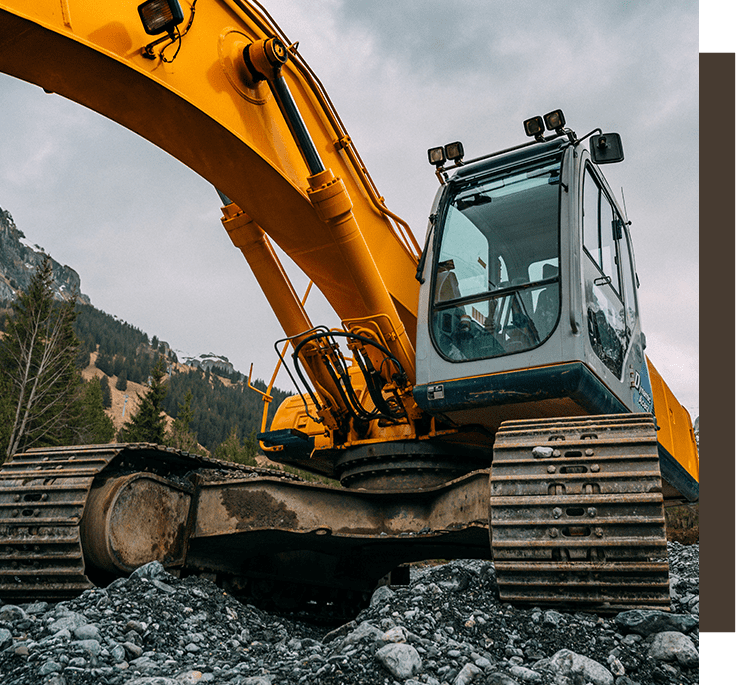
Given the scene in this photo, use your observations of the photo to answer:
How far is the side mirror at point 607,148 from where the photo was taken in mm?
4812

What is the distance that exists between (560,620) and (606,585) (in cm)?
25

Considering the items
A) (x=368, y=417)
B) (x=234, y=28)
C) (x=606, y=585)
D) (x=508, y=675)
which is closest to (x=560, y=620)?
(x=606, y=585)

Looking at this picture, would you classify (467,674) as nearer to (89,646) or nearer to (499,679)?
(499,679)

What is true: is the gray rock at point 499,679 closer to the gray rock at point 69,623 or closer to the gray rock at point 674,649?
the gray rock at point 674,649

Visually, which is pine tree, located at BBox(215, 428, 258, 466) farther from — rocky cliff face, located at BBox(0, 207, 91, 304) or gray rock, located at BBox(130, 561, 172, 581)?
rocky cliff face, located at BBox(0, 207, 91, 304)

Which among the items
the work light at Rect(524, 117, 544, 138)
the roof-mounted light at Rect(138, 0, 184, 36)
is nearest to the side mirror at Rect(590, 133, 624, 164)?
the work light at Rect(524, 117, 544, 138)

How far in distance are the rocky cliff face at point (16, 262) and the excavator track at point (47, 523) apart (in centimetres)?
13772

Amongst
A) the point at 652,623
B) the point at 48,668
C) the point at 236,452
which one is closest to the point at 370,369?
the point at 652,623

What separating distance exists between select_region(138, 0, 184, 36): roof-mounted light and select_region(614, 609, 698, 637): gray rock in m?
3.54

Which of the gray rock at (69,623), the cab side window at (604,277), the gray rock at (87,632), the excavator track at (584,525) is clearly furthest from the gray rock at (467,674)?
the cab side window at (604,277)

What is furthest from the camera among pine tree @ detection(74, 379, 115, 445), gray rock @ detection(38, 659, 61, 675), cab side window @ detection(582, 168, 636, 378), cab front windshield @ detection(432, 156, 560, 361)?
pine tree @ detection(74, 379, 115, 445)

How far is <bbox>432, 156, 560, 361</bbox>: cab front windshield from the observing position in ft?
14.7

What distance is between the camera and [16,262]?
14238 centimetres

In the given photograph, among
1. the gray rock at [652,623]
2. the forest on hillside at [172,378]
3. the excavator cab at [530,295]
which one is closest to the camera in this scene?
the gray rock at [652,623]
